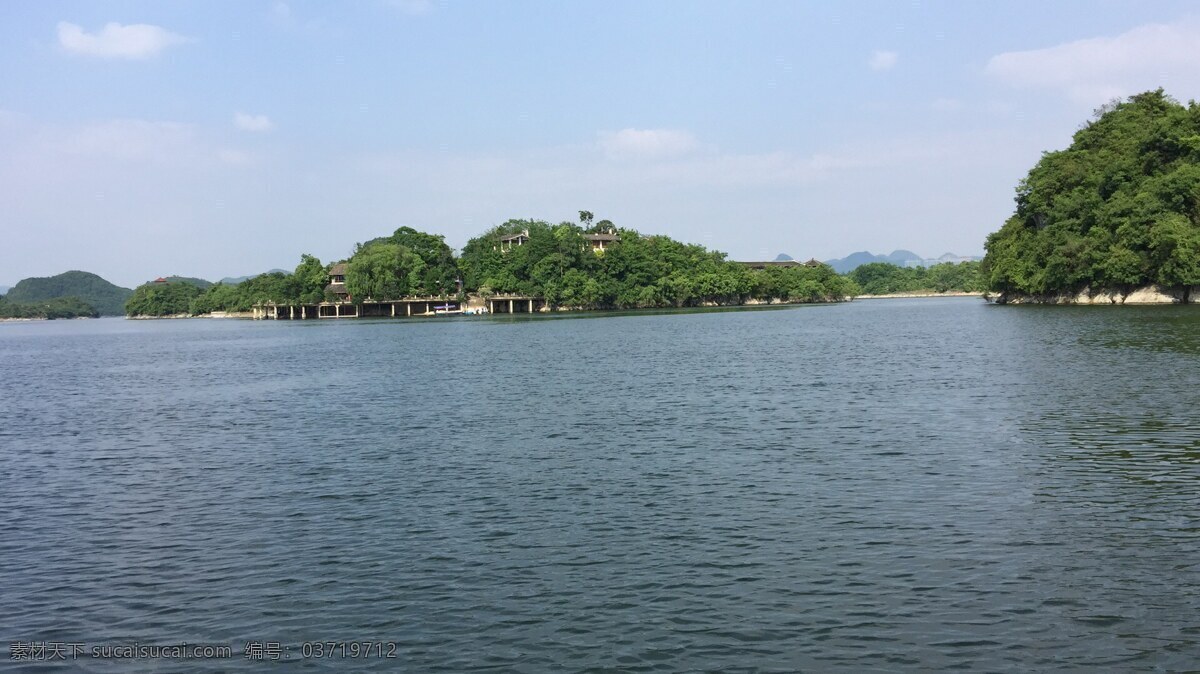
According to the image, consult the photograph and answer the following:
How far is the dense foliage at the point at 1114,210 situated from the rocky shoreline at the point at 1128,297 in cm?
72

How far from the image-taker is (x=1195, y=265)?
237 feet

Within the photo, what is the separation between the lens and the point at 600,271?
6019 inches

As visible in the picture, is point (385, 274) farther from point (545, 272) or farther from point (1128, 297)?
point (1128, 297)

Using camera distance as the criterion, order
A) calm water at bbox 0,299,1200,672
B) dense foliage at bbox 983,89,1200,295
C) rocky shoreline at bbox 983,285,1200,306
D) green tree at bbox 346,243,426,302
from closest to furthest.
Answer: calm water at bbox 0,299,1200,672, dense foliage at bbox 983,89,1200,295, rocky shoreline at bbox 983,285,1200,306, green tree at bbox 346,243,426,302

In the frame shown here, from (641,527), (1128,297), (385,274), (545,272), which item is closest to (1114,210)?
(1128,297)

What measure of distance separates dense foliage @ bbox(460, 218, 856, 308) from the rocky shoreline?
6596 cm

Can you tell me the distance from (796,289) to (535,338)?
124m

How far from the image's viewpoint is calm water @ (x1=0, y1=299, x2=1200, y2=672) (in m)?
9.38

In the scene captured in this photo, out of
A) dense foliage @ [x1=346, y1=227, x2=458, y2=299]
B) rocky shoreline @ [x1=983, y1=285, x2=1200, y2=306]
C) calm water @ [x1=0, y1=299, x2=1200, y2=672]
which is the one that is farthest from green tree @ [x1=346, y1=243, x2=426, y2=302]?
calm water @ [x1=0, y1=299, x2=1200, y2=672]

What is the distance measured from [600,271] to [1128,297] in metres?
86.4

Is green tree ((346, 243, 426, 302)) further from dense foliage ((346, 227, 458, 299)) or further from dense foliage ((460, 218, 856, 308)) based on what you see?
dense foliage ((460, 218, 856, 308))

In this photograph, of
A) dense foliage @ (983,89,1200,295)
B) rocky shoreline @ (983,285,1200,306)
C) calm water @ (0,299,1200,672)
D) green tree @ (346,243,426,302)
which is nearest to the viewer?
calm water @ (0,299,1200,672)

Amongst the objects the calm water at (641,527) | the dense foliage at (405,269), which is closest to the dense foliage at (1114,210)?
the calm water at (641,527)

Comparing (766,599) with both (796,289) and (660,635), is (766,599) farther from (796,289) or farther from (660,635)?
(796,289)
